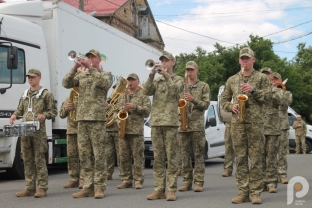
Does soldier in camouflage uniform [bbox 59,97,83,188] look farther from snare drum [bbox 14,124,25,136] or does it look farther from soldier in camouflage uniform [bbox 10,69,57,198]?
snare drum [bbox 14,124,25,136]

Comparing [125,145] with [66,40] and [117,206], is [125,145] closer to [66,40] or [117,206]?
[117,206]

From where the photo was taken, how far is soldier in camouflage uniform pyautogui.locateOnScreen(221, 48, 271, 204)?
24.6ft

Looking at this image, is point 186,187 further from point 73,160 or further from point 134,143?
point 73,160

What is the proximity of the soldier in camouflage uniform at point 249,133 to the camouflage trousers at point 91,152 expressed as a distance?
200cm

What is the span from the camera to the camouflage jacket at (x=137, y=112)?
381 inches

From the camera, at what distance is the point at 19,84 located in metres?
10.5

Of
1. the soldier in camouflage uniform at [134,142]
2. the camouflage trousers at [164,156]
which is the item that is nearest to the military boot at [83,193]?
the camouflage trousers at [164,156]

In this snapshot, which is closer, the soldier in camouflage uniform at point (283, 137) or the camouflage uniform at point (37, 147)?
the camouflage uniform at point (37, 147)

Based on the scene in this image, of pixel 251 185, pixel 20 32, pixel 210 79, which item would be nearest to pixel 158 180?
pixel 251 185

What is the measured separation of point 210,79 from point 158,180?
112 feet

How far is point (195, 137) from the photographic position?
9.05m

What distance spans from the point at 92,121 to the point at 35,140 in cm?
99

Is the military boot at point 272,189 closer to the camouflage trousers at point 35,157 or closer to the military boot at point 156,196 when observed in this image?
the military boot at point 156,196

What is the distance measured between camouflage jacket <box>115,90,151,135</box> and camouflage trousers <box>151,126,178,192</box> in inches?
61.8
